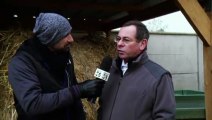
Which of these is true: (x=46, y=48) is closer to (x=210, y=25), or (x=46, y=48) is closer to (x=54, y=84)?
(x=54, y=84)

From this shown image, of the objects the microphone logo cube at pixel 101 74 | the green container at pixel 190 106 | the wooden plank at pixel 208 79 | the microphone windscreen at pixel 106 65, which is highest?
the microphone windscreen at pixel 106 65

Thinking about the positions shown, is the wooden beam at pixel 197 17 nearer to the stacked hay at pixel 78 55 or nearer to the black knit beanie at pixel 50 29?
the black knit beanie at pixel 50 29

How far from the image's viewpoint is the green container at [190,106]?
13.9 ft

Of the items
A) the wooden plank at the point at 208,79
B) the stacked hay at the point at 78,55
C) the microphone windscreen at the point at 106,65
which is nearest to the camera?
the microphone windscreen at the point at 106,65

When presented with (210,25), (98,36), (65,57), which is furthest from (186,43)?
(65,57)

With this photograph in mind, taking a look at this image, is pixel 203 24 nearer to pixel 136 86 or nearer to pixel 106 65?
pixel 106 65

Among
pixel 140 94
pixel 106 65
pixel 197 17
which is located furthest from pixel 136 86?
pixel 197 17

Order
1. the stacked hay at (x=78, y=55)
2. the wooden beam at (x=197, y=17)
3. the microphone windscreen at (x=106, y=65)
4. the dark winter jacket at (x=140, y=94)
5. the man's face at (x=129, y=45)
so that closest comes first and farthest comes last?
the dark winter jacket at (x=140, y=94) < the man's face at (x=129, y=45) < the microphone windscreen at (x=106, y=65) < the wooden beam at (x=197, y=17) < the stacked hay at (x=78, y=55)

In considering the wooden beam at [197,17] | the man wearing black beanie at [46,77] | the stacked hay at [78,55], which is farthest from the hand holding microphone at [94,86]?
the stacked hay at [78,55]

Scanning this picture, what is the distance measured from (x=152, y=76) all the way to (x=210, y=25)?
1672mm

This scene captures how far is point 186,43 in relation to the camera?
22.9 feet

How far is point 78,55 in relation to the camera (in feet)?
17.1

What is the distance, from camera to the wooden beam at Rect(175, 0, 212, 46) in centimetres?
353

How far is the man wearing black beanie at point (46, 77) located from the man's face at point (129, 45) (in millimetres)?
253
